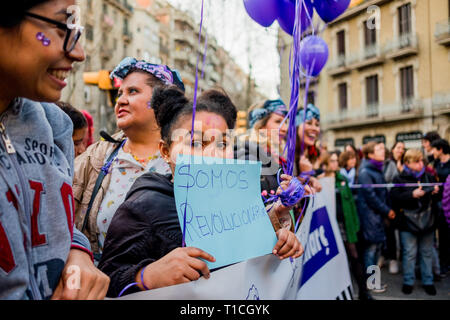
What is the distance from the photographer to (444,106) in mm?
18141

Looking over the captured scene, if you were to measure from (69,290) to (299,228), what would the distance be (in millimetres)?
1132

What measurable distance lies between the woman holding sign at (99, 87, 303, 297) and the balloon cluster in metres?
0.69

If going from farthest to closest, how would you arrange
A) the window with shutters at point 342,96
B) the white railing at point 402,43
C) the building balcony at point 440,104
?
the window with shutters at point 342,96, the white railing at point 402,43, the building balcony at point 440,104

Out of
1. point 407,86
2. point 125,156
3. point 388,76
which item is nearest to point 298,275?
point 125,156

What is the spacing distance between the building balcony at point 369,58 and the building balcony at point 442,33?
4479 mm

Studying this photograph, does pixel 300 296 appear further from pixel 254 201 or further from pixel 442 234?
pixel 442 234

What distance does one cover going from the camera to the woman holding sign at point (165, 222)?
1087mm

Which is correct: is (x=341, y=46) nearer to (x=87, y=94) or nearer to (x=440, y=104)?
(x=440, y=104)

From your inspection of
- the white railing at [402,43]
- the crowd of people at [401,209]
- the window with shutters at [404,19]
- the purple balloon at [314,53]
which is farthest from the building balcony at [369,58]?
the purple balloon at [314,53]

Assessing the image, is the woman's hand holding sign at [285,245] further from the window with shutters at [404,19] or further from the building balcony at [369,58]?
the building balcony at [369,58]

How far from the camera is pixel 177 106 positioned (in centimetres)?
170

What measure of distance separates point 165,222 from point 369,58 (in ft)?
79.3

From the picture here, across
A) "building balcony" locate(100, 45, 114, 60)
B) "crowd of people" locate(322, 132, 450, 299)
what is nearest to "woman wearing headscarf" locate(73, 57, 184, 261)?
"crowd of people" locate(322, 132, 450, 299)

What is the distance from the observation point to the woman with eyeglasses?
817 mm
